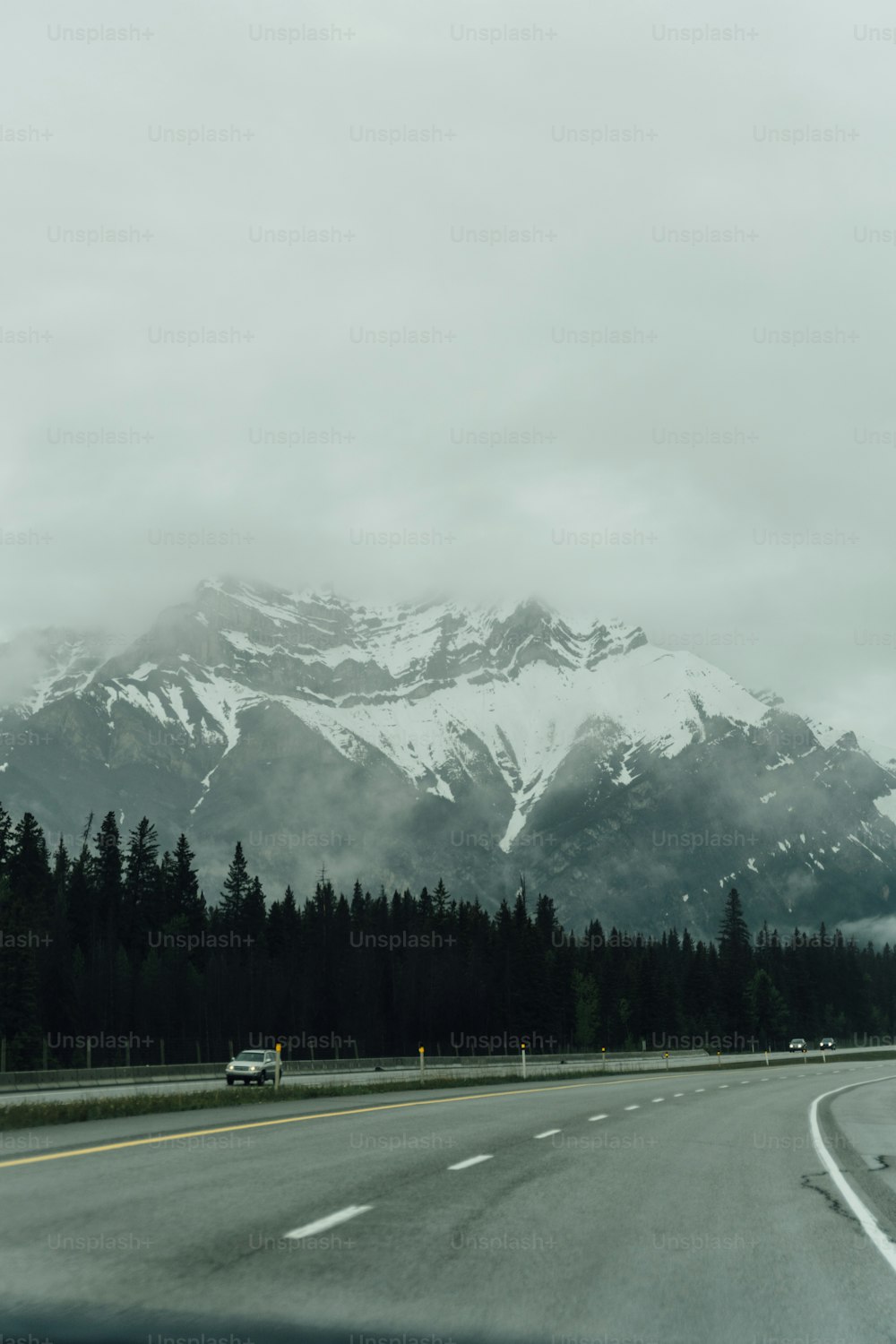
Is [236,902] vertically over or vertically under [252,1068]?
over

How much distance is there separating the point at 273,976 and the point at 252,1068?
75.5 m

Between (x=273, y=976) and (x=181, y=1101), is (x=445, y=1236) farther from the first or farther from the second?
(x=273, y=976)

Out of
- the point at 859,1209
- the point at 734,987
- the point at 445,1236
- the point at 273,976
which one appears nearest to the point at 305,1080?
the point at 859,1209

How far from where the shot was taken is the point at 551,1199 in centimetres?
1280

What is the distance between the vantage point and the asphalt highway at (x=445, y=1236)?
778 cm

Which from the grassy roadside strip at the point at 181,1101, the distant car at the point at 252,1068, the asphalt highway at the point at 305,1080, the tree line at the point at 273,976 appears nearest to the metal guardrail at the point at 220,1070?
the asphalt highway at the point at 305,1080

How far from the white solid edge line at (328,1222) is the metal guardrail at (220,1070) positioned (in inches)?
1270

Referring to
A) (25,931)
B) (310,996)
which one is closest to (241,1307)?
(25,931)

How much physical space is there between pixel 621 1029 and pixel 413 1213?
158924 millimetres

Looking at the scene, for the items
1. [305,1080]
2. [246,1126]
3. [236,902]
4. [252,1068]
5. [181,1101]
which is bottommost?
[305,1080]

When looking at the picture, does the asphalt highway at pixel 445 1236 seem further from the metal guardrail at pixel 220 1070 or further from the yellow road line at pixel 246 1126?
the metal guardrail at pixel 220 1070

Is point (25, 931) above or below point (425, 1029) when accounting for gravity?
above

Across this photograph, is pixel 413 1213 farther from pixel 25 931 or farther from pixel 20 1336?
pixel 25 931

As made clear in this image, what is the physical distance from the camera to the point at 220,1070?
62938 mm
